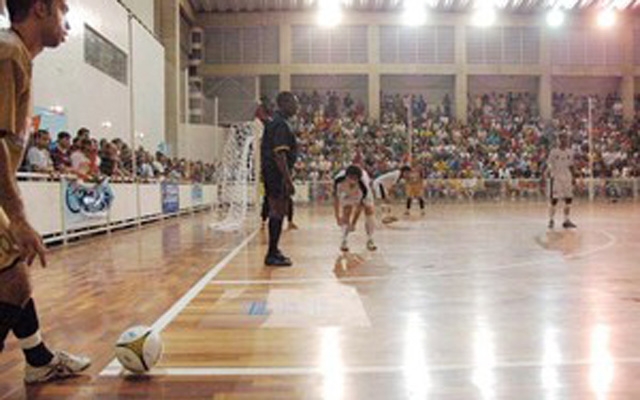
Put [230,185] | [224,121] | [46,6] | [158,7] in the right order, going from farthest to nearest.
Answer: [224,121] < [158,7] < [230,185] < [46,6]

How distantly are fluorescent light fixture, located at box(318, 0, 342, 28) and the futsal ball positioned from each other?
1522 inches

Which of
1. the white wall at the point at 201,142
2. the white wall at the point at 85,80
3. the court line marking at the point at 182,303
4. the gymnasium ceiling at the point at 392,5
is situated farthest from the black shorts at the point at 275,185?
the gymnasium ceiling at the point at 392,5

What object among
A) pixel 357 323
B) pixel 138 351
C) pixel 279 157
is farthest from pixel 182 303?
pixel 279 157

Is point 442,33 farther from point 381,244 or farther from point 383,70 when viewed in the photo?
point 381,244

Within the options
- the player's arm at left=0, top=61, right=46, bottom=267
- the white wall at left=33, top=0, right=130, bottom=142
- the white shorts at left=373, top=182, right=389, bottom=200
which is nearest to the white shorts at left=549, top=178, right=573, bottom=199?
the white shorts at left=373, top=182, right=389, bottom=200

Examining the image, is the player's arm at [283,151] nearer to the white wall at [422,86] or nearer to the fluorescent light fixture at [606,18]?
the white wall at [422,86]

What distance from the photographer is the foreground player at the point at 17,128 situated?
278 cm

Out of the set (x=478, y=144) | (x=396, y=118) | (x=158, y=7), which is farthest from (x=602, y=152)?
(x=158, y=7)

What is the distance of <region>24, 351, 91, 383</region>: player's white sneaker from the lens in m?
3.51

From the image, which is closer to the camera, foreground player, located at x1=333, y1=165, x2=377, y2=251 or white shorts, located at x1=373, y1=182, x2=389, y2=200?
foreground player, located at x1=333, y1=165, x2=377, y2=251

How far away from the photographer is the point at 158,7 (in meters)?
33.0

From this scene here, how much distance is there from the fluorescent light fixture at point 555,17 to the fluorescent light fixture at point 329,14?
476 inches

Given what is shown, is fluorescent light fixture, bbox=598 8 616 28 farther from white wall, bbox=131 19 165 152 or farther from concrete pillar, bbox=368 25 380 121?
white wall, bbox=131 19 165 152

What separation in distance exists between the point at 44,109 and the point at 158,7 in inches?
720
